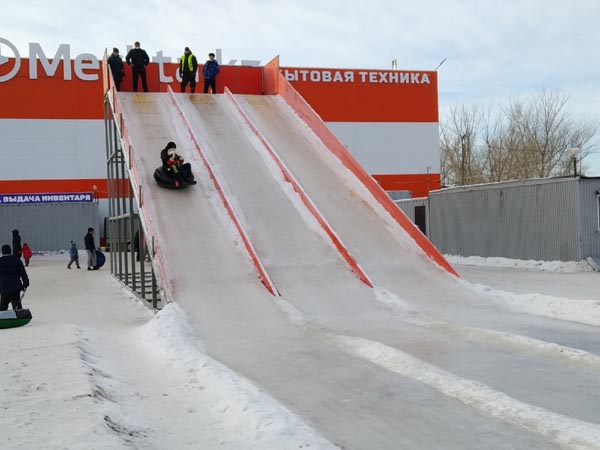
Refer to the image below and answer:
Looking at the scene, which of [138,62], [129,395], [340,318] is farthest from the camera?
[138,62]

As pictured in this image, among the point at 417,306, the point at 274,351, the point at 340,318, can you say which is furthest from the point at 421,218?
the point at 274,351

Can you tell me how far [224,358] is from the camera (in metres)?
7.40

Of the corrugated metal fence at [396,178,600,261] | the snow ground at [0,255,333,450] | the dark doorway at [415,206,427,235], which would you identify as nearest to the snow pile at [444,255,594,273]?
the corrugated metal fence at [396,178,600,261]

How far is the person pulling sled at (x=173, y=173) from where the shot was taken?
13.5 m

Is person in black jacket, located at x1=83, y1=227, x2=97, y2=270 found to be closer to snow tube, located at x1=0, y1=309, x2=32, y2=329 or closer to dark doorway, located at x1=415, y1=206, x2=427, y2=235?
dark doorway, located at x1=415, y1=206, x2=427, y2=235

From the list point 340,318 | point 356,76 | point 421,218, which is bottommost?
point 340,318

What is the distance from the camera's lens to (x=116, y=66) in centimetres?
1877

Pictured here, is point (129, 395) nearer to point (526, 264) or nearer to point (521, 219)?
point (526, 264)

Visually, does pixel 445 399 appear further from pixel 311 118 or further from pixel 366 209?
pixel 311 118

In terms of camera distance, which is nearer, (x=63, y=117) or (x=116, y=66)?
(x=116, y=66)

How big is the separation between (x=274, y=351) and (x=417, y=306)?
318 cm

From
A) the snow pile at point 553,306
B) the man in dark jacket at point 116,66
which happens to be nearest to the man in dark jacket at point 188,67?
the man in dark jacket at point 116,66

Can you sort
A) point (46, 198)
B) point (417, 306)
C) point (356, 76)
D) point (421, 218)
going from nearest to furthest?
point (417, 306) → point (421, 218) → point (46, 198) → point (356, 76)

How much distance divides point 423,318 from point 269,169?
262 inches
